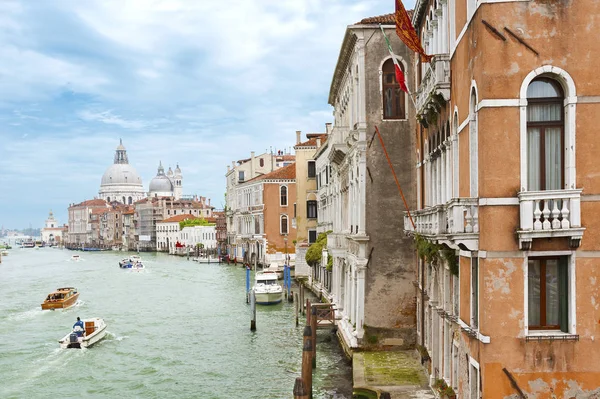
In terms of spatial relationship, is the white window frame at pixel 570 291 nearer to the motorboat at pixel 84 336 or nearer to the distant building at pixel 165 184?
the motorboat at pixel 84 336

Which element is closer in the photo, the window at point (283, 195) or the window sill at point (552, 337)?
the window sill at point (552, 337)

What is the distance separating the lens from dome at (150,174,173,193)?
15438cm

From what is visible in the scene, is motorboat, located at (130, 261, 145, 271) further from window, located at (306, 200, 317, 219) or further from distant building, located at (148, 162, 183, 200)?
distant building, located at (148, 162, 183, 200)

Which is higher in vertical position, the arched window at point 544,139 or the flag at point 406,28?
the flag at point 406,28

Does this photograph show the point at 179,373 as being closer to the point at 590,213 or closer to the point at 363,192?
the point at 363,192

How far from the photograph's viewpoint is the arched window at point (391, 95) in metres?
15.8

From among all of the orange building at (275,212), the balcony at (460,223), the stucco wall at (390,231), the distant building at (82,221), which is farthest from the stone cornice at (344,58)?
the distant building at (82,221)

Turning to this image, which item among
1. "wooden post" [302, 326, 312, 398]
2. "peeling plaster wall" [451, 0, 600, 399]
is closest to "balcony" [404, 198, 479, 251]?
"peeling plaster wall" [451, 0, 600, 399]

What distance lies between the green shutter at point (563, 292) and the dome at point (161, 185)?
149500mm

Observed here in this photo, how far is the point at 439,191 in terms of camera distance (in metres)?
11.7

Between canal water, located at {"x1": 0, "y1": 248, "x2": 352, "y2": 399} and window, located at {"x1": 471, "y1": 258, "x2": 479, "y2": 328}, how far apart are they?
7.11 metres

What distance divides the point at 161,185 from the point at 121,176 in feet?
108

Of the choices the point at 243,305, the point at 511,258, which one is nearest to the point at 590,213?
the point at 511,258

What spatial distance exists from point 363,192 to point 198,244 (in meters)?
78.2
